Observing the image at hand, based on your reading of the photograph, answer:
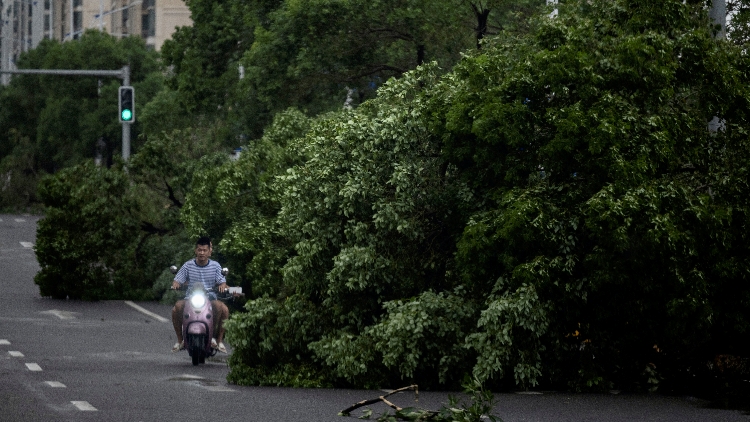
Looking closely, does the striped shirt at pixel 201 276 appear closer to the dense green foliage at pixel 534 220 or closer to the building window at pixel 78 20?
the dense green foliage at pixel 534 220

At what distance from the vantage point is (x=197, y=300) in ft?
61.9

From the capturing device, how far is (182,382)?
16750mm

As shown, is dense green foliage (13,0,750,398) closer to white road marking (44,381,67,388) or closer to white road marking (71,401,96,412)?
white road marking (44,381,67,388)

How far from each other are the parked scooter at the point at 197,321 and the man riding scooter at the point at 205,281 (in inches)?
7.3

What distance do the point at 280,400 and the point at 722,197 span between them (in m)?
5.04

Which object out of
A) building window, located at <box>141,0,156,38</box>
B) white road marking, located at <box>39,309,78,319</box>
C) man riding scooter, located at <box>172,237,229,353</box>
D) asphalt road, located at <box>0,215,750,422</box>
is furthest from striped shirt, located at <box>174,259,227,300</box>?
building window, located at <box>141,0,156,38</box>

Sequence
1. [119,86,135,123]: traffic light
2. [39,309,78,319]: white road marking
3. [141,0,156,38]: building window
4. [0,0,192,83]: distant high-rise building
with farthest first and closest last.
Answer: [141,0,156,38]: building window, [0,0,192,83]: distant high-rise building, [119,86,135,123]: traffic light, [39,309,78,319]: white road marking

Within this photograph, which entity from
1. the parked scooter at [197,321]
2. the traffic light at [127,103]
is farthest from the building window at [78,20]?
the parked scooter at [197,321]

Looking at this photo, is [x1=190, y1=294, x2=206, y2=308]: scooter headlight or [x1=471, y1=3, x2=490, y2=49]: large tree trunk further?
[x1=471, y1=3, x2=490, y2=49]: large tree trunk

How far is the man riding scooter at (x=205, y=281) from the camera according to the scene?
63.6ft

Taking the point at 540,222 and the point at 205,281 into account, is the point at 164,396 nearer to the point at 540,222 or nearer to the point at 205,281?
the point at 540,222

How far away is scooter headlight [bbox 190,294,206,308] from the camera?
61.8 ft

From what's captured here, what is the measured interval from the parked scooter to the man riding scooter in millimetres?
185

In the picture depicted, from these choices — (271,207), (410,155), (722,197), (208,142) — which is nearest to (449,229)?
(410,155)
